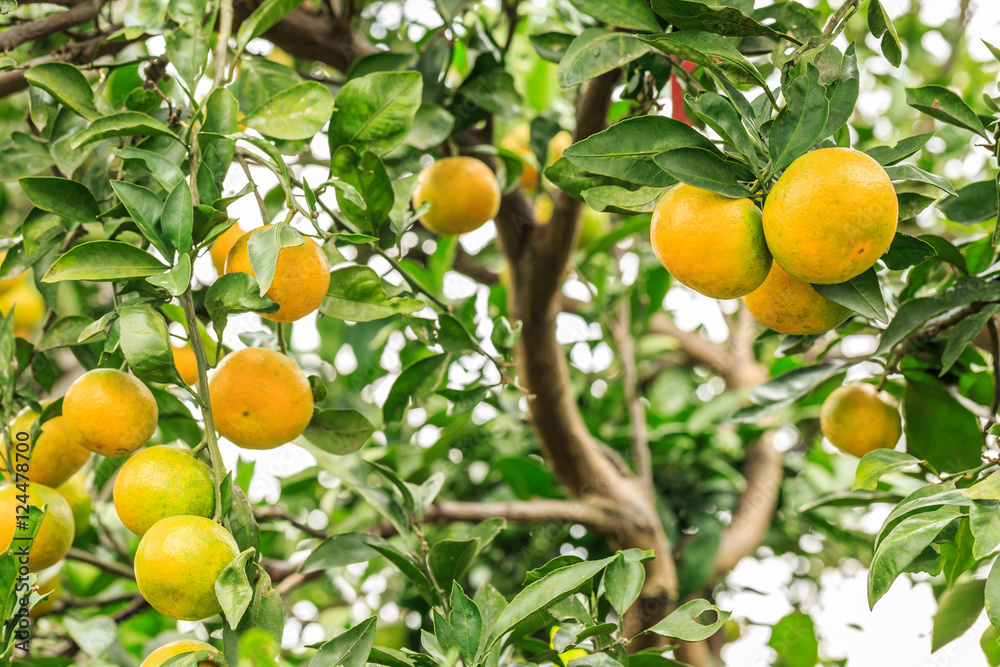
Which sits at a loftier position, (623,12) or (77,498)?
(623,12)

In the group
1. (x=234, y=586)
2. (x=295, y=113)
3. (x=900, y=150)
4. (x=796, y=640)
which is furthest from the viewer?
(x=796, y=640)

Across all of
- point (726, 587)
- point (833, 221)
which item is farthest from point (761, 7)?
point (726, 587)

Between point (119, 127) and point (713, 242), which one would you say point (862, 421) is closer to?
point (713, 242)

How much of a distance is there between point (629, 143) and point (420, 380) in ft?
1.29

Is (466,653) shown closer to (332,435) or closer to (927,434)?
(332,435)

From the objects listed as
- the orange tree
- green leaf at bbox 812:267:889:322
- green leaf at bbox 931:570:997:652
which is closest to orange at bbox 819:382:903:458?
the orange tree

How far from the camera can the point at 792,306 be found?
606 millimetres

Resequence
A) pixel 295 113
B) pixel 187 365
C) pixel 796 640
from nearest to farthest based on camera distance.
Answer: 1. pixel 295 113
2. pixel 187 365
3. pixel 796 640

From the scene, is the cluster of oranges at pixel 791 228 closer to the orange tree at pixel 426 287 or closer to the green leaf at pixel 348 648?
the orange tree at pixel 426 287

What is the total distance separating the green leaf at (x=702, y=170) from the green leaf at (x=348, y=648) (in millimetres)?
389

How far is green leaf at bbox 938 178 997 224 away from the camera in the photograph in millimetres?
803

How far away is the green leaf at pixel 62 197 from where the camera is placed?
0.64 metres

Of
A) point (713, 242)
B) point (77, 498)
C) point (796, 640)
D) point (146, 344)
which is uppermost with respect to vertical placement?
point (713, 242)

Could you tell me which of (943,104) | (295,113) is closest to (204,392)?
(295,113)
